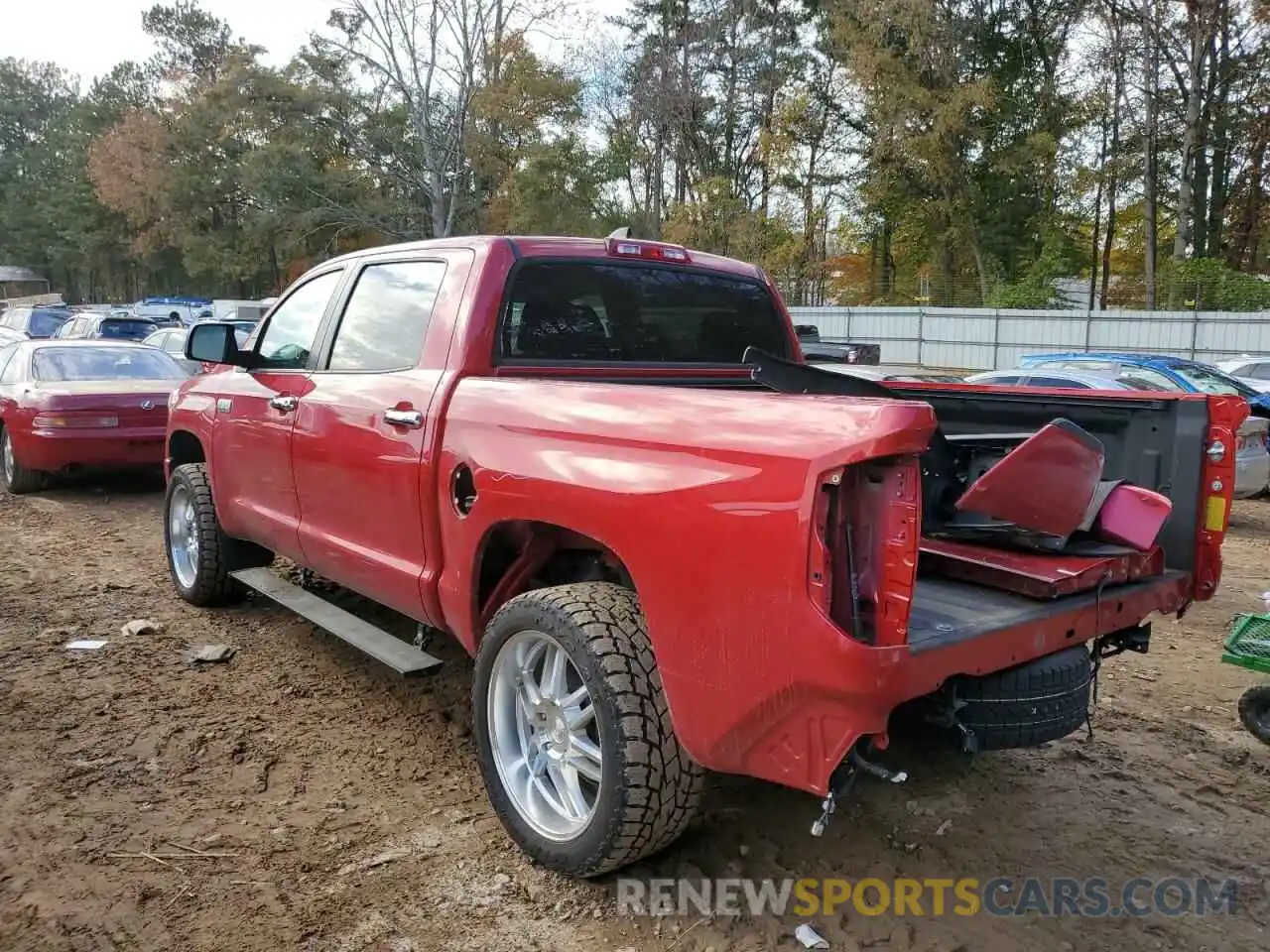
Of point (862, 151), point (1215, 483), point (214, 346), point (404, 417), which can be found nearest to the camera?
point (1215, 483)

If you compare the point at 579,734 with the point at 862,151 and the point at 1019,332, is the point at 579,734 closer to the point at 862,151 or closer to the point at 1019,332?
the point at 1019,332

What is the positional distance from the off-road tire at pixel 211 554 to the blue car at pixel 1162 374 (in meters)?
10.2

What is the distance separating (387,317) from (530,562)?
1367 mm

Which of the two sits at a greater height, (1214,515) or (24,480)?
(1214,515)

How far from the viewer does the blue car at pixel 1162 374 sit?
12.1m

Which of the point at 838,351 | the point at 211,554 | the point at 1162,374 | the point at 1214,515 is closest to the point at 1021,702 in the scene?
the point at 1214,515

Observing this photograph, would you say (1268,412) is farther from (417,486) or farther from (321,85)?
(321,85)

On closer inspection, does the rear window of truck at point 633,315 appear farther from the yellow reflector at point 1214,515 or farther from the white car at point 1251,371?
the white car at point 1251,371

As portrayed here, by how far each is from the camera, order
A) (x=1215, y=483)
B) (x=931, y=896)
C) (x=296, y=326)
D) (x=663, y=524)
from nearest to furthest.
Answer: (x=663, y=524) → (x=931, y=896) → (x=1215, y=483) → (x=296, y=326)

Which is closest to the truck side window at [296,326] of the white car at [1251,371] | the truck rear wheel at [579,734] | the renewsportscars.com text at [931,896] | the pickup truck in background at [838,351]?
the truck rear wheel at [579,734]

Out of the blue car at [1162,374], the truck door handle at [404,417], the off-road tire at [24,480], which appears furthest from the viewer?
the blue car at [1162,374]

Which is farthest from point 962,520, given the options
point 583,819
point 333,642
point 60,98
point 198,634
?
point 60,98

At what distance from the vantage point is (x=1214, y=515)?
324cm

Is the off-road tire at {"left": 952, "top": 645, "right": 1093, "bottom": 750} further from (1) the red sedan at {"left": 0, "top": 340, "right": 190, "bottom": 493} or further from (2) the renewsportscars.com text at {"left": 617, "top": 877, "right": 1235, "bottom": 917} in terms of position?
(1) the red sedan at {"left": 0, "top": 340, "right": 190, "bottom": 493}
